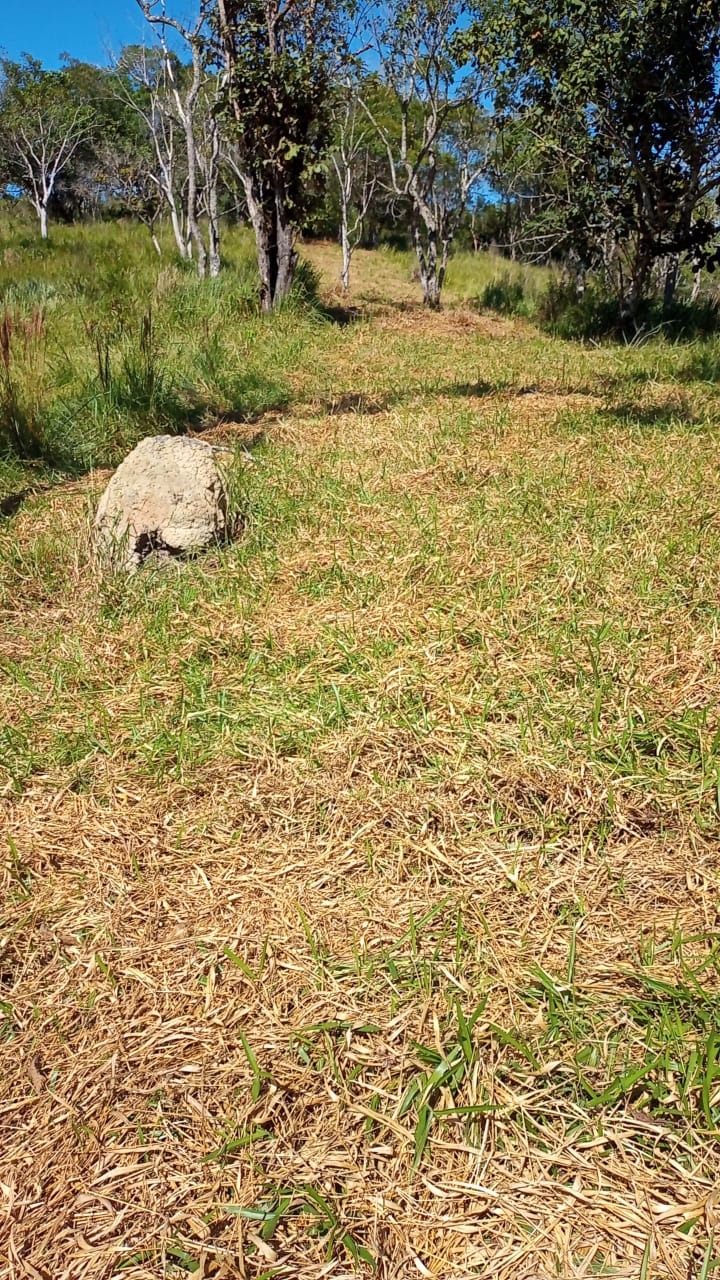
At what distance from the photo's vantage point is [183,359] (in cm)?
568

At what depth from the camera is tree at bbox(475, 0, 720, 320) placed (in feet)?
23.5

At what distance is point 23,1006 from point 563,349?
26.0ft

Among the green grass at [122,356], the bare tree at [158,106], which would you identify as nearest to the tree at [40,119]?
the bare tree at [158,106]

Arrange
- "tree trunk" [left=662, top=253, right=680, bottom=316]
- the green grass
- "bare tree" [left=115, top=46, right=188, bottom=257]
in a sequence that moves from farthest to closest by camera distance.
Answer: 1. "bare tree" [left=115, top=46, right=188, bottom=257]
2. "tree trunk" [left=662, top=253, right=680, bottom=316]
3. the green grass

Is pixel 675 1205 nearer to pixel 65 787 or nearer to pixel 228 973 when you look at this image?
pixel 228 973

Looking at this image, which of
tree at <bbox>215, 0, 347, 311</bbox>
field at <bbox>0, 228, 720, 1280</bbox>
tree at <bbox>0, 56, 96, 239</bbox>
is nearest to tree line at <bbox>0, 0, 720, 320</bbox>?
tree at <bbox>215, 0, 347, 311</bbox>

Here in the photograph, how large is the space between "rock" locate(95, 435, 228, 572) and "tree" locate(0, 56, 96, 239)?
24662 millimetres

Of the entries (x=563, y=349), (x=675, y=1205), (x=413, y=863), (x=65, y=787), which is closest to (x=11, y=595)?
(x=65, y=787)

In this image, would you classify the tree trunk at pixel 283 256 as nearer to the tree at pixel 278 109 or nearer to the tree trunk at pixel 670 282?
the tree at pixel 278 109

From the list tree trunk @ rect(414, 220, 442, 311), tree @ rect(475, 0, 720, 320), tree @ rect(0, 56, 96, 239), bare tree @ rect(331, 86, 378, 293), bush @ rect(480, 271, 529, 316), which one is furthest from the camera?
tree @ rect(0, 56, 96, 239)

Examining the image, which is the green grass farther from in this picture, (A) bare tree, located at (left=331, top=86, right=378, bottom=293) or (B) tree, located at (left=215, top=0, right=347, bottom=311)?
(A) bare tree, located at (left=331, top=86, right=378, bottom=293)

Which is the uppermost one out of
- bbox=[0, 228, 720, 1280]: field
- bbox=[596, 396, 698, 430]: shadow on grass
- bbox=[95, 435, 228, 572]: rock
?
bbox=[596, 396, 698, 430]: shadow on grass

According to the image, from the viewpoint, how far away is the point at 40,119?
2292cm

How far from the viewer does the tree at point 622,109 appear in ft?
23.5
